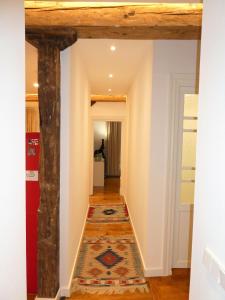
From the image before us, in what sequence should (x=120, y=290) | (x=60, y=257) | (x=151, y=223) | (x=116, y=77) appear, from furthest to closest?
(x=116, y=77)
(x=151, y=223)
(x=120, y=290)
(x=60, y=257)

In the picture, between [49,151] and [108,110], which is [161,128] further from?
[108,110]

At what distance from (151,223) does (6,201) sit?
81.9 inches

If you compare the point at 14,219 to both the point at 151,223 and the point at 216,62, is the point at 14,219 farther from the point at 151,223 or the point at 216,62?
the point at 151,223

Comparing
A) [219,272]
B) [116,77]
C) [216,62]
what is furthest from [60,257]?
[116,77]

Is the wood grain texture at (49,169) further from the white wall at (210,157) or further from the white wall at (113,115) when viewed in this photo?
the white wall at (113,115)

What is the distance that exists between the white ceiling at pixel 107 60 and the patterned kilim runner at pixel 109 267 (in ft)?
8.74

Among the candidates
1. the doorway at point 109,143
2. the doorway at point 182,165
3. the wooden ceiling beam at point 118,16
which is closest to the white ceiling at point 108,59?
the wooden ceiling beam at point 118,16

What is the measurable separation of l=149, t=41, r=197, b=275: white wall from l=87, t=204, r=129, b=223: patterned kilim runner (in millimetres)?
1950

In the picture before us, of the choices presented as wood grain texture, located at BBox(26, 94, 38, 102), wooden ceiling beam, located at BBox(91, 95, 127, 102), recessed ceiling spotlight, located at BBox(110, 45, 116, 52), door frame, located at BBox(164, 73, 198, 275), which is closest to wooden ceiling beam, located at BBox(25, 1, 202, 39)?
door frame, located at BBox(164, 73, 198, 275)

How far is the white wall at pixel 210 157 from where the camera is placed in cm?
99

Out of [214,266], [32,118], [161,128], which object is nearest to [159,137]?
[161,128]

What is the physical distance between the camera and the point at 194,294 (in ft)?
4.18

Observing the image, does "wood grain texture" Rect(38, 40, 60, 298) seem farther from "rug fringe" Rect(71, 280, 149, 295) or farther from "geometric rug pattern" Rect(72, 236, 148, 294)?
"geometric rug pattern" Rect(72, 236, 148, 294)

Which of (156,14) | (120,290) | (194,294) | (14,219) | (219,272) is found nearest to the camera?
(219,272)
